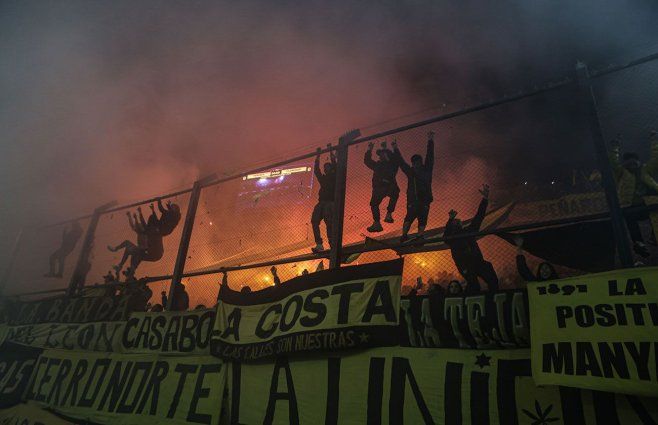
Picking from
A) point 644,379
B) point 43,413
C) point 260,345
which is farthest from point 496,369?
point 43,413

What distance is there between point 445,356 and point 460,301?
0.47 metres

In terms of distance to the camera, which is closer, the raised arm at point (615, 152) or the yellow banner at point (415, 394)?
the yellow banner at point (415, 394)

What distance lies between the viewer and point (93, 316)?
6.23 m

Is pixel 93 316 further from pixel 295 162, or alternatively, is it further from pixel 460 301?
pixel 460 301

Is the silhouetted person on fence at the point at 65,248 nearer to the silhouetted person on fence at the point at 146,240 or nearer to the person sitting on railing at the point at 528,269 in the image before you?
the silhouetted person on fence at the point at 146,240

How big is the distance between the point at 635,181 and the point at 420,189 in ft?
6.46

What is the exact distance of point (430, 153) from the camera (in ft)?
14.8

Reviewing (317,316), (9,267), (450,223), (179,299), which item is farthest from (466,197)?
(9,267)

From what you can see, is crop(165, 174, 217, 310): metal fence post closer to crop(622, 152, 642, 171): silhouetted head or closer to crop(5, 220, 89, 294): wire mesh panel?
crop(5, 220, 89, 294): wire mesh panel

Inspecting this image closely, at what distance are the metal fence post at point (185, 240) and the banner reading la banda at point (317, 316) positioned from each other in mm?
1268

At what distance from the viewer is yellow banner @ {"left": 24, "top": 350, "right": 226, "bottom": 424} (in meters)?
4.24

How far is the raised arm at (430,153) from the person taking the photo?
4.50 m

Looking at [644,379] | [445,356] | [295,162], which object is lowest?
[644,379]

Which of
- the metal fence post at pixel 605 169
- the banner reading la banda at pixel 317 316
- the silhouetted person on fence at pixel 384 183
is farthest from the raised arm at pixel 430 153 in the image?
the metal fence post at pixel 605 169
